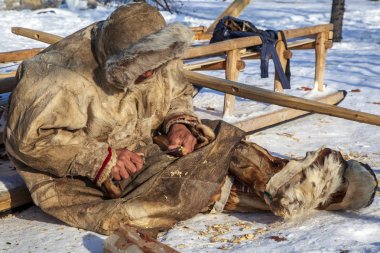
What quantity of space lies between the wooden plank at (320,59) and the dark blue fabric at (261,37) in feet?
2.06

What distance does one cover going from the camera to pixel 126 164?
143 inches

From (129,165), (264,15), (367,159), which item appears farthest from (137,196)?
(264,15)

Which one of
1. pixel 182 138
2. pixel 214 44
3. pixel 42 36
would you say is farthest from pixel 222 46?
pixel 182 138

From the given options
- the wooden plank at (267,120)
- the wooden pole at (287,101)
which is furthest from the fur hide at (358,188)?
the wooden plank at (267,120)

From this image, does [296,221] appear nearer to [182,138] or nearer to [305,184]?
[305,184]

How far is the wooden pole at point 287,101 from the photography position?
3.88 meters

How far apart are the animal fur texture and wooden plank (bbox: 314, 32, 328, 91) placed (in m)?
3.89

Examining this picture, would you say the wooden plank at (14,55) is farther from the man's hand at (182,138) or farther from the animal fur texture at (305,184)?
the animal fur texture at (305,184)

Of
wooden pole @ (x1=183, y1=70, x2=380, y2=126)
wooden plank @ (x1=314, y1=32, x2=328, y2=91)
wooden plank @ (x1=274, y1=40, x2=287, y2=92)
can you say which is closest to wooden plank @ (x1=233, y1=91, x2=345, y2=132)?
wooden plank @ (x1=274, y1=40, x2=287, y2=92)

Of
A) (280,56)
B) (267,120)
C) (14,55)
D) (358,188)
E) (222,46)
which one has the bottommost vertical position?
(267,120)

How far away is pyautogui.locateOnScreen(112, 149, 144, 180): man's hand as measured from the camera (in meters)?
3.60

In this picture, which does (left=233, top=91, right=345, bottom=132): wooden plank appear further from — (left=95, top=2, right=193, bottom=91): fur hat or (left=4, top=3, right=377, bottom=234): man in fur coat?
(left=95, top=2, right=193, bottom=91): fur hat

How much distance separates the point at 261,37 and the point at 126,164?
3188mm

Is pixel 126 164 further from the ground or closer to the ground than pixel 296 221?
further from the ground
